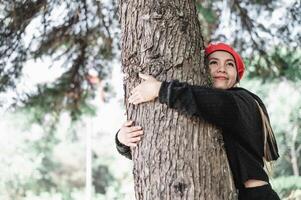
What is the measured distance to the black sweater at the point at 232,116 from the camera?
2.12m

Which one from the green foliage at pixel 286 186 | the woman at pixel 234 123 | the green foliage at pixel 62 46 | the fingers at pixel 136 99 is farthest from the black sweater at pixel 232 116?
the green foliage at pixel 286 186

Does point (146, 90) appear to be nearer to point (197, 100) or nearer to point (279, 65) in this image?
point (197, 100)

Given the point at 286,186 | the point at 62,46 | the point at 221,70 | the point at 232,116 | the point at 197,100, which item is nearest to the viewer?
the point at 197,100

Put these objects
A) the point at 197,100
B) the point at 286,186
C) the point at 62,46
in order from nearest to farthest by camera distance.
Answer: the point at 197,100
the point at 62,46
the point at 286,186

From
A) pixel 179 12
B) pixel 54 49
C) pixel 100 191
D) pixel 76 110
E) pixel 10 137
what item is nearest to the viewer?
pixel 179 12

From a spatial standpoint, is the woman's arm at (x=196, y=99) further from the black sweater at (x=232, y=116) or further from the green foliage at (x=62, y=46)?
the green foliage at (x=62, y=46)

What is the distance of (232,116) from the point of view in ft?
7.27

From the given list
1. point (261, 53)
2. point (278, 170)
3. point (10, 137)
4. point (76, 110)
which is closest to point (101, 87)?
point (76, 110)

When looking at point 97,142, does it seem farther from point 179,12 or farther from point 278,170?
point 179,12

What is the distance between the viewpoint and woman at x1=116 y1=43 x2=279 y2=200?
2.13 m

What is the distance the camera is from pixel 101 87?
7453mm

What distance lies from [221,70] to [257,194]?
77 centimetres

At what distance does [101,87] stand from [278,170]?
6183mm

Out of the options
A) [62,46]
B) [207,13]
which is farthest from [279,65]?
[62,46]
